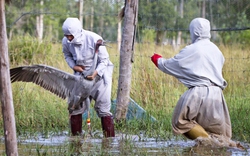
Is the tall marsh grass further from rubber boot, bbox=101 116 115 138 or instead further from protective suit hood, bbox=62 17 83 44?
protective suit hood, bbox=62 17 83 44

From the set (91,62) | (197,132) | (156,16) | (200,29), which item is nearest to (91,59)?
(91,62)

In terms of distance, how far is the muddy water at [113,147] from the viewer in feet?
22.8

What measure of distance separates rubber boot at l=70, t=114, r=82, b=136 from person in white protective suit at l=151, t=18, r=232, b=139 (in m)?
1.58

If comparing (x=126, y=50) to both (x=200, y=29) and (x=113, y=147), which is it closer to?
(x=200, y=29)

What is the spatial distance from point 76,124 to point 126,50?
167 cm

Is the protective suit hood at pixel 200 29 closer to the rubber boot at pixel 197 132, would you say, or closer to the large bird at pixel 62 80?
the rubber boot at pixel 197 132

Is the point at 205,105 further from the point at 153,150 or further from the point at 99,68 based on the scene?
the point at 99,68

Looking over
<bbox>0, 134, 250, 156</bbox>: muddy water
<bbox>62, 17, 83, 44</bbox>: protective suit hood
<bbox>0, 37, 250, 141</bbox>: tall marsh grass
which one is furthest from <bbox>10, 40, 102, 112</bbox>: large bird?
<bbox>0, 37, 250, 141</bbox>: tall marsh grass

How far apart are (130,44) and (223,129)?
8.44 feet

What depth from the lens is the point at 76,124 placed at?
27.4 ft

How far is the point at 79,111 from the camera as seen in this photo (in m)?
8.32

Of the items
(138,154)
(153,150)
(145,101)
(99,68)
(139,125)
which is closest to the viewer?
(138,154)

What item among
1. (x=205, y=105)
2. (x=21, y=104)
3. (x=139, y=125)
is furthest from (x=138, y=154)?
(x=21, y=104)

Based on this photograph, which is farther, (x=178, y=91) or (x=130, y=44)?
(x=178, y=91)
